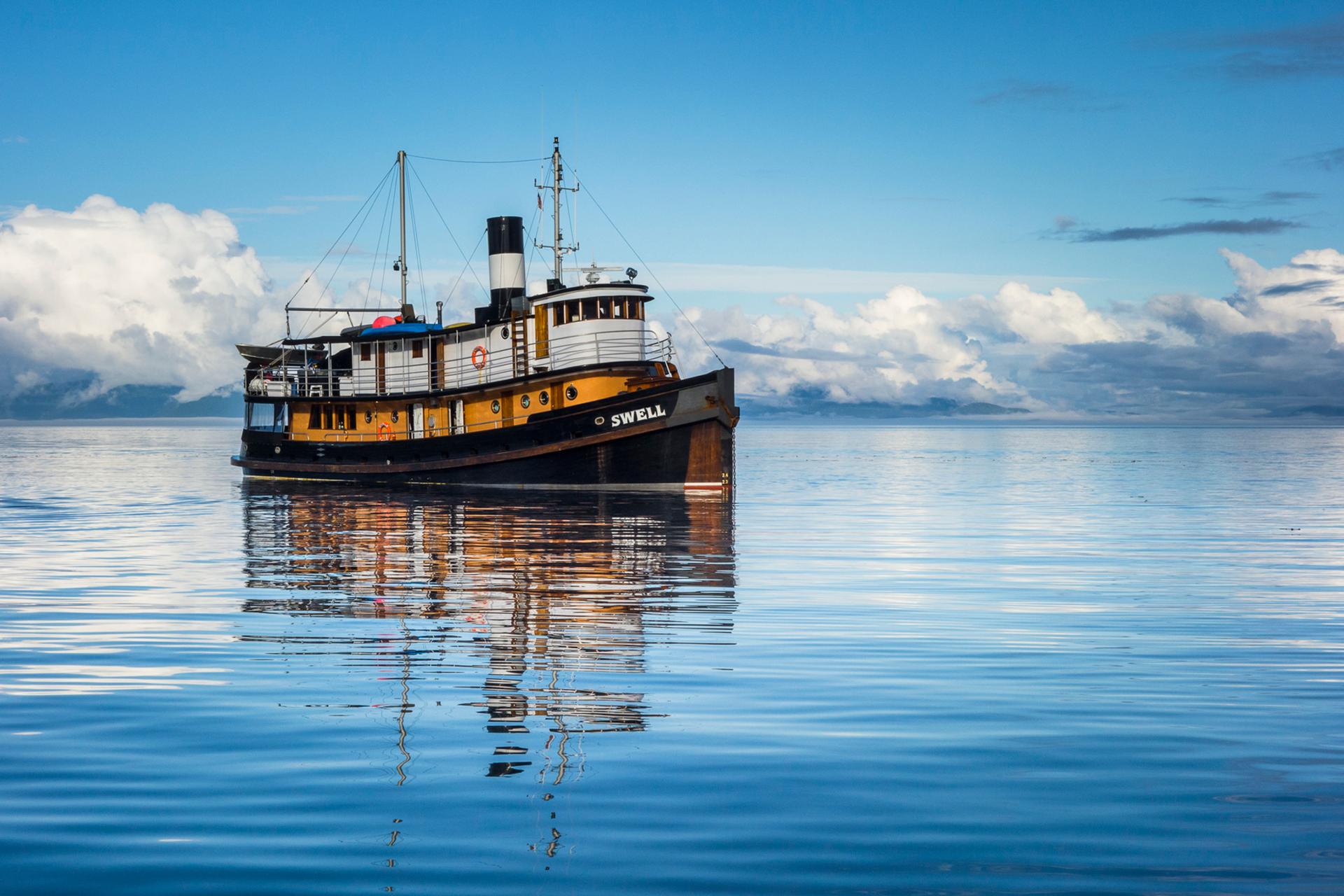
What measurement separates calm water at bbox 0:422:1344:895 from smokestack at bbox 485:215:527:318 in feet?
68.3

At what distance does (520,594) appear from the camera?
51.3 feet

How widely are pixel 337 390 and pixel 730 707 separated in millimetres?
38614

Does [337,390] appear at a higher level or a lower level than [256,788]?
higher

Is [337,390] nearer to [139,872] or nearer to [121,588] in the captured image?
[121,588]

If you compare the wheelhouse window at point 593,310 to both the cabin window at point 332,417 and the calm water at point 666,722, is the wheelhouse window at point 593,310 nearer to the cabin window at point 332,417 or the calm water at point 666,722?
the cabin window at point 332,417

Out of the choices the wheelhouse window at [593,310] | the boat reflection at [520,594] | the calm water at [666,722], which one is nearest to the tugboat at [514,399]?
the wheelhouse window at [593,310]

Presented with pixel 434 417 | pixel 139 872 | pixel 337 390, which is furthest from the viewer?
pixel 337 390

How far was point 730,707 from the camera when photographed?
9031 millimetres

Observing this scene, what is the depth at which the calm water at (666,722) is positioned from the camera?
18.9ft

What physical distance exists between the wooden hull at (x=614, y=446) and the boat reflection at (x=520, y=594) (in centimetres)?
428

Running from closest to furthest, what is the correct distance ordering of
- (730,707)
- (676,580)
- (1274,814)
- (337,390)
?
1. (1274,814)
2. (730,707)
3. (676,580)
4. (337,390)

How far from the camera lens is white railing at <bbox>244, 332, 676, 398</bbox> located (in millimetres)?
38188

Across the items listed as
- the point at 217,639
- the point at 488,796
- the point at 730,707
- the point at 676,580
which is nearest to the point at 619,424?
the point at 676,580

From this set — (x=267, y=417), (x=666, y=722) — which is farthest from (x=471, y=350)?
(x=666, y=722)
